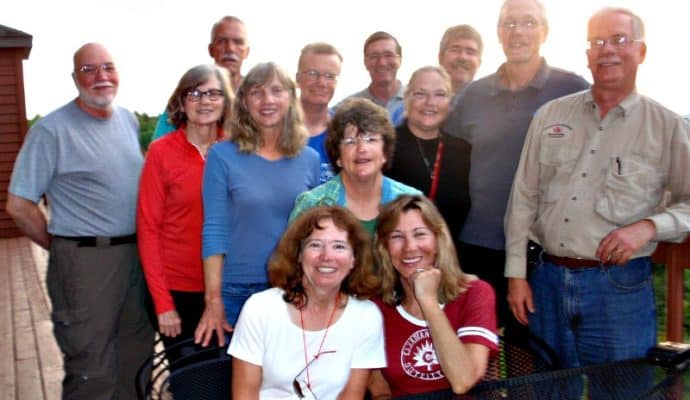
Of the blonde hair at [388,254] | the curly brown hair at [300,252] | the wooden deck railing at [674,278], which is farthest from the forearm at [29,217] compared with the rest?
the wooden deck railing at [674,278]

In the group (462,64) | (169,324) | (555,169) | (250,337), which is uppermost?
(462,64)

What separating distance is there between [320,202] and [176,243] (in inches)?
27.1

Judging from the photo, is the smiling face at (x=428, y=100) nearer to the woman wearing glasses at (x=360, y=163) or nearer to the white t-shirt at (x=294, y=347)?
the woman wearing glasses at (x=360, y=163)

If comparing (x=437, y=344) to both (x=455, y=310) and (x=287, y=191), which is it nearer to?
(x=455, y=310)

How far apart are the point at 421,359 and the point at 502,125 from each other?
123cm

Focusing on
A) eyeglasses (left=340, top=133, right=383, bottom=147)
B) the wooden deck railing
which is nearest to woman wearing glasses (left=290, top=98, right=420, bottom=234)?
eyeglasses (left=340, top=133, right=383, bottom=147)

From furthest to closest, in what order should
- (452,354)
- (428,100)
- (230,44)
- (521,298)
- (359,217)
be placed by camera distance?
(230,44) → (428,100) → (521,298) → (359,217) → (452,354)

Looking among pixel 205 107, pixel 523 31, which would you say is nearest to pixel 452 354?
pixel 205 107

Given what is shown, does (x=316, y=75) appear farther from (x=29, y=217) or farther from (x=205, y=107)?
(x=29, y=217)

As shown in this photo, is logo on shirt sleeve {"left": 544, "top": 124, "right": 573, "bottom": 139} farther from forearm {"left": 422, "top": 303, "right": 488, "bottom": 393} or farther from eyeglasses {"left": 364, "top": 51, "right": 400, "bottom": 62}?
eyeglasses {"left": 364, "top": 51, "right": 400, "bottom": 62}

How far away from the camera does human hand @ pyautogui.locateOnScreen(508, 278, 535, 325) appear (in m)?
2.58

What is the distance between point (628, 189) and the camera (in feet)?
7.64

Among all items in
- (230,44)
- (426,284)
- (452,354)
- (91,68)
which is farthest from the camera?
(230,44)

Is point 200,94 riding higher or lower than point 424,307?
higher
